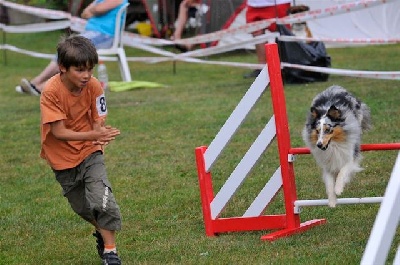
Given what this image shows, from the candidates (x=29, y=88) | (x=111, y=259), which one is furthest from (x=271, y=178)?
(x=29, y=88)

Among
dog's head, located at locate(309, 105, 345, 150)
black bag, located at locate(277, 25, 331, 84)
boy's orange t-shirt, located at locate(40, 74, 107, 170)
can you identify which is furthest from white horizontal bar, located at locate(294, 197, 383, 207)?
black bag, located at locate(277, 25, 331, 84)

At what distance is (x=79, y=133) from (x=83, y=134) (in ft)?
0.11

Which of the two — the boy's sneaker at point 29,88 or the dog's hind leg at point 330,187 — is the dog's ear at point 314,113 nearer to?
the dog's hind leg at point 330,187

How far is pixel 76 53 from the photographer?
5016 mm

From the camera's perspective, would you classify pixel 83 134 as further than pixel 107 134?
Yes

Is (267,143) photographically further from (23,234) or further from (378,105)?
(378,105)

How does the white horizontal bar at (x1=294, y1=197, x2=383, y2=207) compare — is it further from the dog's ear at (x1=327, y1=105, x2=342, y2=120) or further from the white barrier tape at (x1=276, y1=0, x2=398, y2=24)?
the white barrier tape at (x1=276, y1=0, x2=398, y2=24)

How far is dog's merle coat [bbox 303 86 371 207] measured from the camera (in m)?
5.70

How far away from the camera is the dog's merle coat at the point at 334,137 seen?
5695 mm

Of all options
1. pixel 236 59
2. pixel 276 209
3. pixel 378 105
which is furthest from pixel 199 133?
pixel 236 59

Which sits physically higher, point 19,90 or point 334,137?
point 334,137

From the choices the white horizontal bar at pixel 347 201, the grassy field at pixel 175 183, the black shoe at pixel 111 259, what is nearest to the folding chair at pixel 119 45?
the grassy field at pixel 175 183

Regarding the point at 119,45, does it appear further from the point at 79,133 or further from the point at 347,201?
the point at 79,133

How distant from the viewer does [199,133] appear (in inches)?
384
